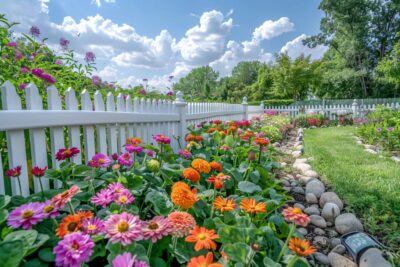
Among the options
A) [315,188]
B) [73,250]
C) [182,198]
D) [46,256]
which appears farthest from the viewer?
[315,188]

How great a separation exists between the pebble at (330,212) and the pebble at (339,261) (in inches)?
18.8

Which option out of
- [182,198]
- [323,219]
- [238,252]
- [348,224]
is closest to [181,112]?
[323,219]

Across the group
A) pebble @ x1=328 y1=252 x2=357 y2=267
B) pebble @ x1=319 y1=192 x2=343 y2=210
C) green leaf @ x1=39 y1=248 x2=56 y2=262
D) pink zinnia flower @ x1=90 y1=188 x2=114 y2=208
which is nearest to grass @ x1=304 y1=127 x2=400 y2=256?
pebble @ x1=319 y1=192 x2=343 y2=210

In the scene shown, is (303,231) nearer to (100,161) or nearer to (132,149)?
(132,149)

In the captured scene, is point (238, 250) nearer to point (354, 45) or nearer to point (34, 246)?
point (34, 246)

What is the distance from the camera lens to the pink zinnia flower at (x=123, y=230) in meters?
0.59

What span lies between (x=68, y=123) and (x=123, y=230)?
120 cm

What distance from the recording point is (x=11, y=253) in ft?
2.07

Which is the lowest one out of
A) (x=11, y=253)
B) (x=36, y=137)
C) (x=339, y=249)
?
(x=339, y=249)

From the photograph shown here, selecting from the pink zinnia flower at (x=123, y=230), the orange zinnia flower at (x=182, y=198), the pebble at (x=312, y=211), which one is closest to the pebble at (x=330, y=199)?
the pebble at (x=312, y=211)

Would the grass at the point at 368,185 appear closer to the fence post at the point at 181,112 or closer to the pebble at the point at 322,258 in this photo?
the pebble at the point at 322,258

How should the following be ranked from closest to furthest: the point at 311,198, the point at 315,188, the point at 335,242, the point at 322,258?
1. the point at 322,258
2. the point at 335,242
3. the point at 311,198
4. the point at 315,188

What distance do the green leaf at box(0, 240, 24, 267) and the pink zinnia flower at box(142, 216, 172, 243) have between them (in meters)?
0.31

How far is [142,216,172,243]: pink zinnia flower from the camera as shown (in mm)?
646
